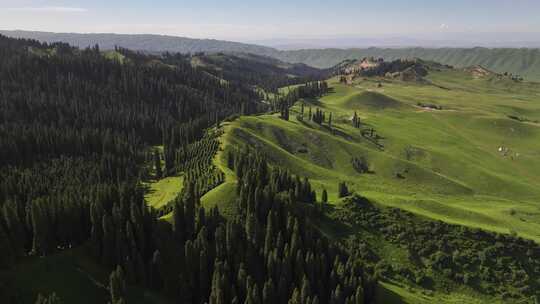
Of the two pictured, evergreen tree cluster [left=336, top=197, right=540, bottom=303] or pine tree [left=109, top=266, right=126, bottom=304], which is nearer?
pine tree [left=109, top=266, right=126, bottom=304]

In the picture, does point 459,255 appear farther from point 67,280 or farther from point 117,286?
point 67,280

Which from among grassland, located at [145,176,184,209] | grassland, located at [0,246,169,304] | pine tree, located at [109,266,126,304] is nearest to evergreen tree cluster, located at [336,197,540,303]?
grassland, located at [145,176,184,209]

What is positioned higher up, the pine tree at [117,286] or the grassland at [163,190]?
the pine tree at [117,286]

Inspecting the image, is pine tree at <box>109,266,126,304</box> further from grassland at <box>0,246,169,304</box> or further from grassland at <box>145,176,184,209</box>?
grassland at <box>145,176,184,209</box>

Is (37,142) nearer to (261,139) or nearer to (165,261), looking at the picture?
(261,139)

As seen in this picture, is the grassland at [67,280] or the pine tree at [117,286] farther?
the pine tree at [117,286]

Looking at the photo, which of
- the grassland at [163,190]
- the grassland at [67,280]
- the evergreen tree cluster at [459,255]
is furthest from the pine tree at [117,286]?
the evergreen tree cluster at [459,255]

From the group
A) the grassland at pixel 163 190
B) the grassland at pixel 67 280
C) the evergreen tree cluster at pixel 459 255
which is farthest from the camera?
the grassland at pixel 163 190

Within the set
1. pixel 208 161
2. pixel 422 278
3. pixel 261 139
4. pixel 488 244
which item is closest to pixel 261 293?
pixel 422 278

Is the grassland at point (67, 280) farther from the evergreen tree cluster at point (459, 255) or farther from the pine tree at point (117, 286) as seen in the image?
the evergreen tree cluster at point (459, 255)

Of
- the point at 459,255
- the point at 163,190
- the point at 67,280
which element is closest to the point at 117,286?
the point at 67,280

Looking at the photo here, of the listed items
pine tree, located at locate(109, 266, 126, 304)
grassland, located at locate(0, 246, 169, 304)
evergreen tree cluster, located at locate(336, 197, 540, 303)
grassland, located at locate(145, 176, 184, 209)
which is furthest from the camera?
grassland, located at locate(145, 176, 184, 209)

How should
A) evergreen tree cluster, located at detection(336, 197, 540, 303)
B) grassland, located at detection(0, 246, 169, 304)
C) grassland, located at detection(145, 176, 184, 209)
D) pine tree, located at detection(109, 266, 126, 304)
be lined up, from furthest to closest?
1. grassland, located at detection(145, 176, 184, 209)
2. evergreen tree cluster, located at detection(336, 197, 540, 303)
3. pine tree, located at detection(109, 266, 126, 304)
4. grassland, located at detection(0, 246, 169, 304)
